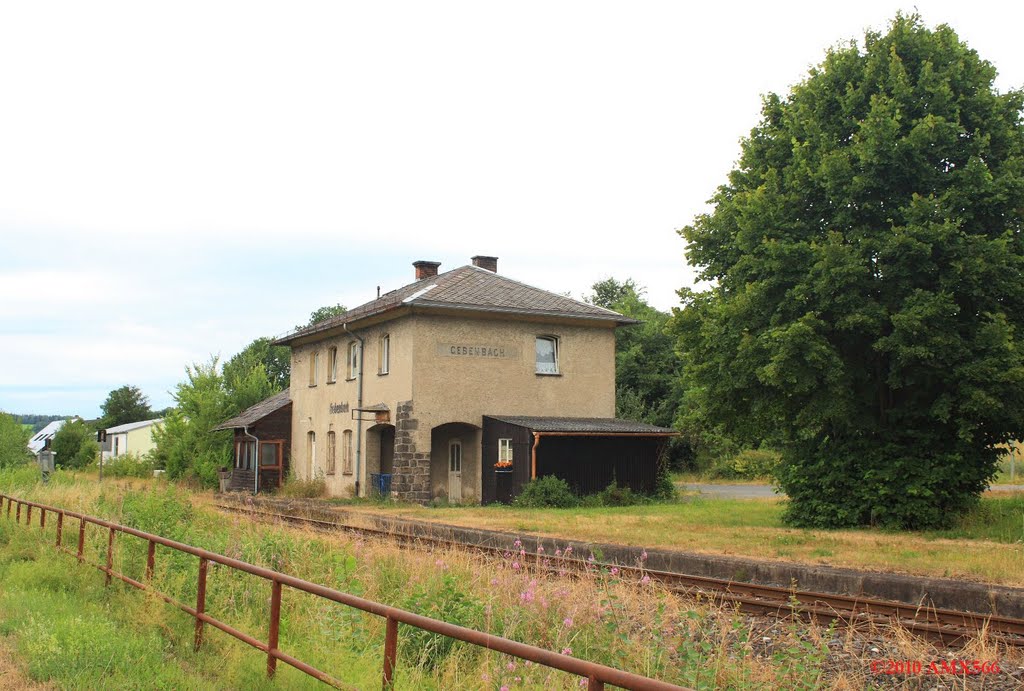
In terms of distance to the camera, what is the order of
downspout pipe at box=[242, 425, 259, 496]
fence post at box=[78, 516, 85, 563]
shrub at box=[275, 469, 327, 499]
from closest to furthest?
fence post at box=[78, 516, 85, 563]
shrub at box=[275, 469, 327, 499]
downspout pipe at box=[242, 425, 259, 496]

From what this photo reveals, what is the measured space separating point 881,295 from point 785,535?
4845 mm

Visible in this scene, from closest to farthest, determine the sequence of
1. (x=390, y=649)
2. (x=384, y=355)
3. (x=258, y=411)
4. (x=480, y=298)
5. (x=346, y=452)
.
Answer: (x=390, y=649)
(x=480, y=298)
(x=384, y=355)
(x=346, y=452)
(x=258, y=411)

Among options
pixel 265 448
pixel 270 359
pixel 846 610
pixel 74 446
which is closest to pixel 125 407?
pixel 270 359

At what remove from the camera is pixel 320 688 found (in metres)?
6.17

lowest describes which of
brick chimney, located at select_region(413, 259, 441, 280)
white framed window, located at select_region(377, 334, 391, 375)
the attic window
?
white framed window, located at select_region(377, 334, 391, 375)

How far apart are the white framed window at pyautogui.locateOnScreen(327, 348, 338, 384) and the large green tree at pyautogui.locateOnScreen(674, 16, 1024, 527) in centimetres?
1711

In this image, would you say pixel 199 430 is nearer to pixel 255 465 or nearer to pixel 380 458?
pixel 255 465

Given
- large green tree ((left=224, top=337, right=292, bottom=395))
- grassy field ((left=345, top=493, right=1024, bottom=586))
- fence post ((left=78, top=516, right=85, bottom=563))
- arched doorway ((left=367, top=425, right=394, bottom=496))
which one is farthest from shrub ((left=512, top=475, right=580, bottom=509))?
large green tree ((left=224, top=337, right=292, bottom=395))

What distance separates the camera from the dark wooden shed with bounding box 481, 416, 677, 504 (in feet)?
92.0

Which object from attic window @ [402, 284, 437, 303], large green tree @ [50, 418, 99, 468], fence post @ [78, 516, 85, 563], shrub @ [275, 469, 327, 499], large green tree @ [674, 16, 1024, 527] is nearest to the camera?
fence post @ [78, 516, 85, 563]

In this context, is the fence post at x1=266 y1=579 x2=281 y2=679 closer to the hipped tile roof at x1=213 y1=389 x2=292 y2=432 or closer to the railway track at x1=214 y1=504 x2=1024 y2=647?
the railway track at x1=214 y1=504 x2=1024 y2=647

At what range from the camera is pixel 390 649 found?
525cm

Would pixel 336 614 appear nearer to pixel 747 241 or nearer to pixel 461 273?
pixel 747 241

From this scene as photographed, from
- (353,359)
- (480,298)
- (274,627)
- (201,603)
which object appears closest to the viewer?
(274,627)
